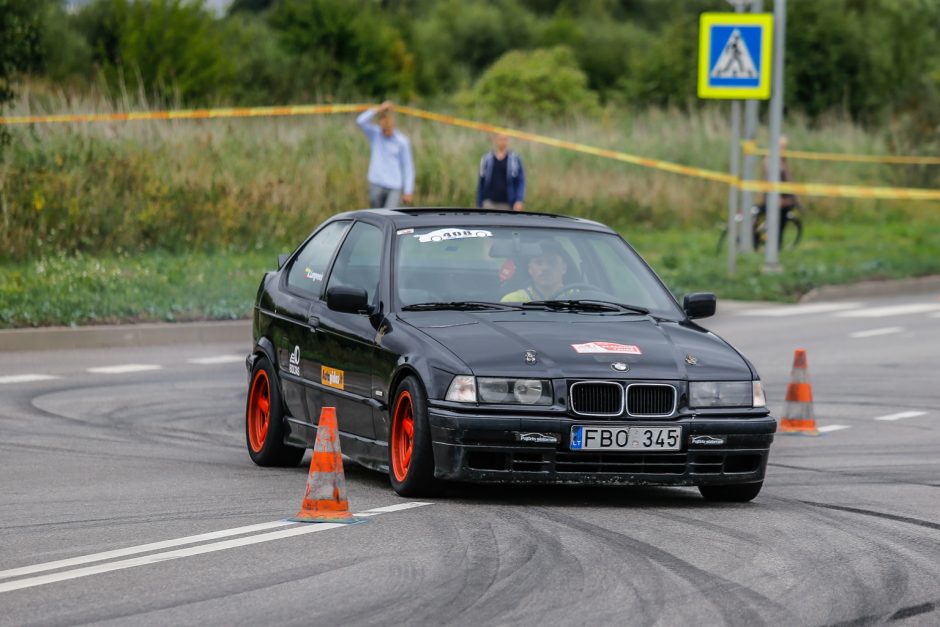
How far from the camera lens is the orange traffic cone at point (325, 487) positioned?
8.52m

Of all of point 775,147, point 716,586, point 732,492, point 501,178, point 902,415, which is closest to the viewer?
point 716,586

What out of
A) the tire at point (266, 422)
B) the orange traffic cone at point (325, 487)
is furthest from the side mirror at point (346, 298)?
the orange traffic cone at point (325, 487)

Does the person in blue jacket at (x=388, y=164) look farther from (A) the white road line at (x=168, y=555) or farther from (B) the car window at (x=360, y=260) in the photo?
(A) the white road line at (x=168, y=555)

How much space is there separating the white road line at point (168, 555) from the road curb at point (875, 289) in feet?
55.2

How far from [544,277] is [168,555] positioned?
3226mm

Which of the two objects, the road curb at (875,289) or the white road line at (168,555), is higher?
the white road line at (168,555)

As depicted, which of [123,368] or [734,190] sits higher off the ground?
[734,190]

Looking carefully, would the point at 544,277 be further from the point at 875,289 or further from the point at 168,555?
the point at 875,289

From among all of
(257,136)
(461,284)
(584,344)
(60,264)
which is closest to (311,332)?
(461,284)

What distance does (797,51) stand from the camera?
54719mm

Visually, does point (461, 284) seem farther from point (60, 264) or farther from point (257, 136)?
point (257, 136)

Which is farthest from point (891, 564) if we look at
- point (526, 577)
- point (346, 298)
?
point (346, 298)

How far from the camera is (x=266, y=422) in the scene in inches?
437

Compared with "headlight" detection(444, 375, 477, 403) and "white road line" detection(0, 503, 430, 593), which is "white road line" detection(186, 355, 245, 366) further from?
"white road line" detection(0, 503, 430, 593)
